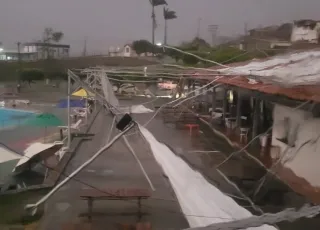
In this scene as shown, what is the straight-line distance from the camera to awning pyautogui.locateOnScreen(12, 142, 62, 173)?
8234 mm

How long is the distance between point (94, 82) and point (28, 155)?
6.98 feet

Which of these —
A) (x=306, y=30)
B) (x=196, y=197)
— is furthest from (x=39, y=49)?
(x=196, y=197)

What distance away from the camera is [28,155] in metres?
8.23

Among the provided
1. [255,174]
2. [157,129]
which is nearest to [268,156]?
[255,174]

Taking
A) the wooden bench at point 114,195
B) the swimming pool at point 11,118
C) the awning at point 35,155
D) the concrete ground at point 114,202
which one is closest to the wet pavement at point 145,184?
the concrete ground at point 114,202

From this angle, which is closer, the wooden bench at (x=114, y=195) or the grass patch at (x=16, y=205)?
the wooden bench at (x=114, y=195)

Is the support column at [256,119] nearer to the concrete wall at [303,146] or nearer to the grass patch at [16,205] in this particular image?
the concrete wall at [303,146]

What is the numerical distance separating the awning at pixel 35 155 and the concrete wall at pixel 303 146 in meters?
4.54

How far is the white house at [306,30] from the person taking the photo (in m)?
7.14

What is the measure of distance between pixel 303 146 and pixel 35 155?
500 cm

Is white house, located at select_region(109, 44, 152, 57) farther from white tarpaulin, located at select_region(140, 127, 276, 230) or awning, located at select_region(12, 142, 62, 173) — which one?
white tarpaulin, located at select_region(140, 127, 276, 230)

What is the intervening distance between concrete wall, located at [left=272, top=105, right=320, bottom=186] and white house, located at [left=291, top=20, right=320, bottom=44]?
149 cm

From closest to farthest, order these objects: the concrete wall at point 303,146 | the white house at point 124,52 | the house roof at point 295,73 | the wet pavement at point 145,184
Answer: the house roof at point 295,73 → the wet pavement at point 145,184 → the concrete wall at point 303,146 → the white house at point 124,52

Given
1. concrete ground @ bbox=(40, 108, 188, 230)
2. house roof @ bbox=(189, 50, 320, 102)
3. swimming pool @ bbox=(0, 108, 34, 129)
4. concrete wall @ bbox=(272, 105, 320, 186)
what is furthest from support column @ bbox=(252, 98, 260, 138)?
swimming pool @ bbox=(0, 108, 34, 129)
